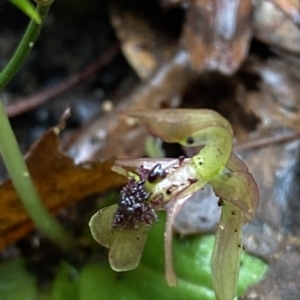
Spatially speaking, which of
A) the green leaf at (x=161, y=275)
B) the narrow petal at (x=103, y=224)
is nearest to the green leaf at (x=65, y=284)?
the green leaf at (x=161, y=275)

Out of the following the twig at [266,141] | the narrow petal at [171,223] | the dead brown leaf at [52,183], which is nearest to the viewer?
the narrow petal at [171,223]

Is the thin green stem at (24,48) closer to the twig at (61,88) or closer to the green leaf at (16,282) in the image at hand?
the green leaf at (16,282)

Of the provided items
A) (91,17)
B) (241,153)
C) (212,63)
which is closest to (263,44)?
(212,63)

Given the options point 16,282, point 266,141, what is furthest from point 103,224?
point 266,141

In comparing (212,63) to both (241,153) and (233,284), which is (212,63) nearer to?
(241,153)

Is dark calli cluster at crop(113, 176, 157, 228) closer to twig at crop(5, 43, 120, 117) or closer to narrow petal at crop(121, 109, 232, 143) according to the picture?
narrow petal at crop(121, 109, 232, 143)

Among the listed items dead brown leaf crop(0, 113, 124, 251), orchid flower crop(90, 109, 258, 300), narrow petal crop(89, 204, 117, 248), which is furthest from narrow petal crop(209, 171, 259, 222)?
dead brown leaf crop(0, 113, 124, 251)

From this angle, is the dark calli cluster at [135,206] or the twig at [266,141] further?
the twig at [266,141]
